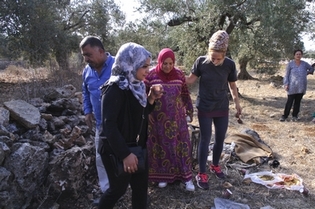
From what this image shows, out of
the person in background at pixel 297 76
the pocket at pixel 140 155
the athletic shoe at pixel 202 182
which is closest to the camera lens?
the pocket at pixel 140 155

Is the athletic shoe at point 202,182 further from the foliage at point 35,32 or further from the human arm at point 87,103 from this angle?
the foliage at point 35,32

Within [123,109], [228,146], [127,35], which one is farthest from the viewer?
[127,35]

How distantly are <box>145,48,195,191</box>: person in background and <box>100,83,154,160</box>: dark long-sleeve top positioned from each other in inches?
38.2

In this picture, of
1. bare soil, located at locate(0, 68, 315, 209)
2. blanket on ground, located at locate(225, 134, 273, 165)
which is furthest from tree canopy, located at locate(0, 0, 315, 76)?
blanket on ground, located at locate(225, 134, 273, 165)

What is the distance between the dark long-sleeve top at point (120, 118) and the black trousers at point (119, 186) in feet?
0.46

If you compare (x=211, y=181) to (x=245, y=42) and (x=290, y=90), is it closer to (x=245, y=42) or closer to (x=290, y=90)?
(x=290, y=90)

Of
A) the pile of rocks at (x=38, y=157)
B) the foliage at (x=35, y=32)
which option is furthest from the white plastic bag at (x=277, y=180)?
the foliage at (x=35, y=32)

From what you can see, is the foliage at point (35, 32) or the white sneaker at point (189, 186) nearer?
the white sneaker at point (189, 186)

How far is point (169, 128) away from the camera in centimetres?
287

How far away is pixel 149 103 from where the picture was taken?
79.4 inches

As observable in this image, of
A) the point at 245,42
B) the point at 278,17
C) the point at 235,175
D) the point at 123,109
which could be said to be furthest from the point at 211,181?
the point at 245,42

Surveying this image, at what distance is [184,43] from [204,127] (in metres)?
6.58

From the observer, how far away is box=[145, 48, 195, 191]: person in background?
2797 millimetres

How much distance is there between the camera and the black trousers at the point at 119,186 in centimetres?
184
